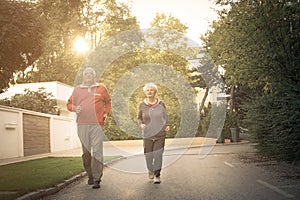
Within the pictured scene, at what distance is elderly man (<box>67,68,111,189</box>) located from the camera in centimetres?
766

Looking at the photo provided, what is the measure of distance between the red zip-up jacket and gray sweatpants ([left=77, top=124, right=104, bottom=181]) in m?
0.13

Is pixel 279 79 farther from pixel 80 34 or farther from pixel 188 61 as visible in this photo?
pixel 188 61

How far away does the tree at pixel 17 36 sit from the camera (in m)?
19.0

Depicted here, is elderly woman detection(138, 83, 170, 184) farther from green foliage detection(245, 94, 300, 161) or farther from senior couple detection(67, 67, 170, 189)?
green foliage detection(245, 94, 300, 161)

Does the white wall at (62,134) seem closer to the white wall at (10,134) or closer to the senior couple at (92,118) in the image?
the white wall at (10,134)

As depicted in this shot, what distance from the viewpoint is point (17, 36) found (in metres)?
19.3

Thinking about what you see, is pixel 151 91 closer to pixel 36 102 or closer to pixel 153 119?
pixel 153 119

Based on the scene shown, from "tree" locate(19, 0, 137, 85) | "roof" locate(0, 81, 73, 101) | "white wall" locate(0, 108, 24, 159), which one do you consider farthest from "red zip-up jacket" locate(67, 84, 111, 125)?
"tree" locate(19, 0, 137, 85)

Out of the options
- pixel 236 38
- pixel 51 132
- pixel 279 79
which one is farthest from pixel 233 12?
pixel 51 132

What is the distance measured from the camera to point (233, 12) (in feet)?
50.9

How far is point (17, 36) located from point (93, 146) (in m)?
13.2

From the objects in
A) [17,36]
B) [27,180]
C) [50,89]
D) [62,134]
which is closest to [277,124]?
[27,180]

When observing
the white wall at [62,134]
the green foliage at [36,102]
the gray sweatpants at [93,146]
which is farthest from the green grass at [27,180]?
the green foliage at [36,102]

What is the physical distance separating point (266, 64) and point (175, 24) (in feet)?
106
